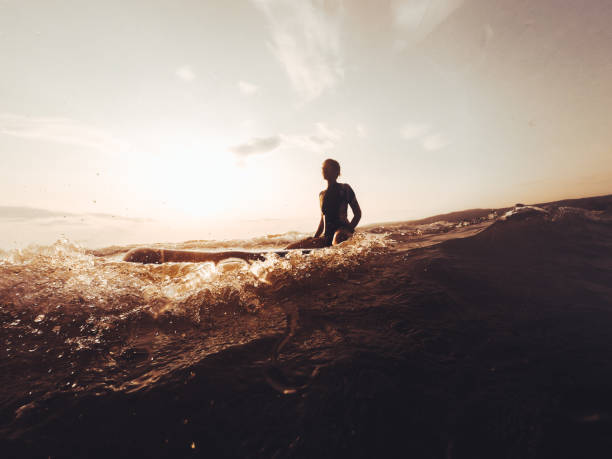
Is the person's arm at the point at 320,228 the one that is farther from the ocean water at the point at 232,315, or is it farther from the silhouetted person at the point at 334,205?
the ocean water at the point at 232,315

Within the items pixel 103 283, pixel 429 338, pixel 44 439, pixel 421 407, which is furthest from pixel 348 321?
pixel 103 283

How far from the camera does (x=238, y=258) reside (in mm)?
3098

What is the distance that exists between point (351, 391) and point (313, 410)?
211mm

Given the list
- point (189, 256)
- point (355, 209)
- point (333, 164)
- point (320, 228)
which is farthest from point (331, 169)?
point (189, 256)

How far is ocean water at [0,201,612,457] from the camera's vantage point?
1220 millimetres

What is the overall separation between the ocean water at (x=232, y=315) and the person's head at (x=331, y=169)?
2109 mm

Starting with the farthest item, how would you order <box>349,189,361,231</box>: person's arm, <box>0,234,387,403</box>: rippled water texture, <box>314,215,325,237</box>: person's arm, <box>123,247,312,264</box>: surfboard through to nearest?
<box>314,215,325,237</box>: person's arm → <box>349,189,361,231</box>: person's arm → <box>123,247,312,264</box>: surfboard → <box>0,234,387,403</box>: rippled water texture

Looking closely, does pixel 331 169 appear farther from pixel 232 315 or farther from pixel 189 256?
pixel 232 315

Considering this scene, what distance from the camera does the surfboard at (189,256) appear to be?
3.12m

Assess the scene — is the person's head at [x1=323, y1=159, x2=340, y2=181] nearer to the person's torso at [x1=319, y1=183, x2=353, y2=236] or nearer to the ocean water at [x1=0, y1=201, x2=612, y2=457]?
the person's torso at [x1=319, y1=183, x2=353, y2=236]

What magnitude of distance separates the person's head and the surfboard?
2397 millimetres

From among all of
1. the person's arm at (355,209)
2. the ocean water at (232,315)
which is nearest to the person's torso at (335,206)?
the person's arm at (355,209)

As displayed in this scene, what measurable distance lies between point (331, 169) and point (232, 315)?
3.90 meters

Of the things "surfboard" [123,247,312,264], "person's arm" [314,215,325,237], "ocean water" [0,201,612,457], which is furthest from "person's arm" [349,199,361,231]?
"surfboard" [123,247,312,264]
